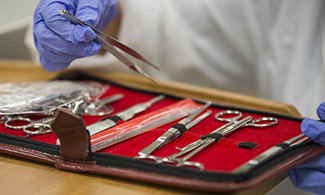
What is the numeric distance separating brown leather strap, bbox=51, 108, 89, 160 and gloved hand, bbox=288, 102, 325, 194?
7.6 inches

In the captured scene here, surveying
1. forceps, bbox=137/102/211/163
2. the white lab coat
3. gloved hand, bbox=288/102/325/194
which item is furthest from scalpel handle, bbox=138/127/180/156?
the white lab coat

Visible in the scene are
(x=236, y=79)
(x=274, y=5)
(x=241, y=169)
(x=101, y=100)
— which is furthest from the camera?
(x=236, y=79)

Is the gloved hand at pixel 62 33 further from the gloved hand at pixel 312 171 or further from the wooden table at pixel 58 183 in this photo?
the gloved hand at pixel 312 171

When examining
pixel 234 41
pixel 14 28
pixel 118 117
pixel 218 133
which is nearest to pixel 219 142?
pixel 218 133

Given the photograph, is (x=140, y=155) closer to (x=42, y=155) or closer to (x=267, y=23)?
(x=42, y=155)

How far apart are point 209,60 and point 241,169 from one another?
45cm

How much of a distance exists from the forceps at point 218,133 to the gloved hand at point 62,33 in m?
0.16

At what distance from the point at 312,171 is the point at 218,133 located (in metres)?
0.09

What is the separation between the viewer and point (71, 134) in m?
0.33

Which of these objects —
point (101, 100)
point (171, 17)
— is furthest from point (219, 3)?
point (101, 100)

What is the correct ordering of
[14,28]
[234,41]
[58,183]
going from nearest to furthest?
[58,183] < [234,41] < [14,28]

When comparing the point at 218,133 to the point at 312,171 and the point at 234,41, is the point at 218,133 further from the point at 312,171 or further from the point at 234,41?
the point at 234,41

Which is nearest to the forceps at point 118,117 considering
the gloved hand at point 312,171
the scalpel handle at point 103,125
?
the scalpel handle at point 103,125

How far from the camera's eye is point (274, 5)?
2.18ft
